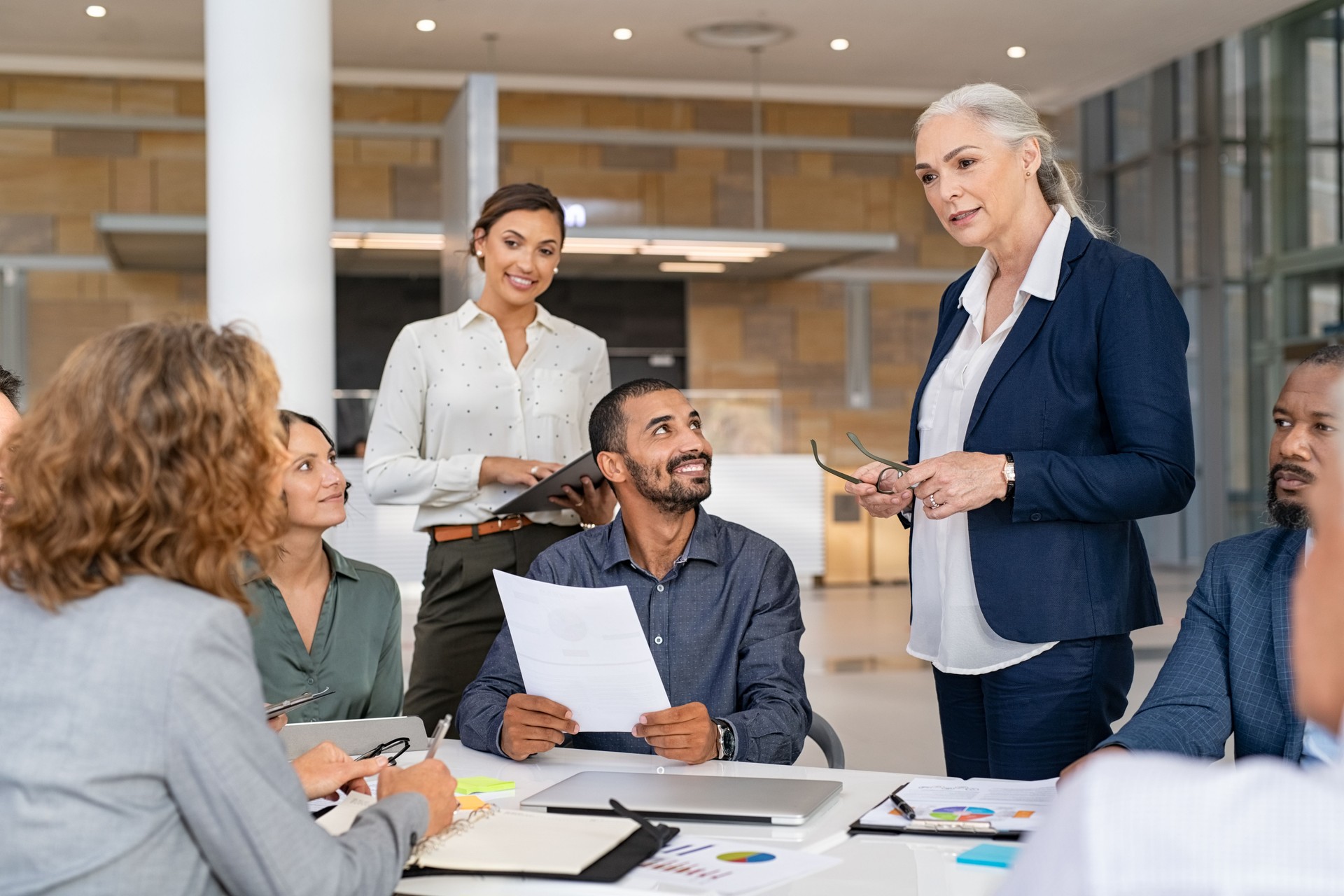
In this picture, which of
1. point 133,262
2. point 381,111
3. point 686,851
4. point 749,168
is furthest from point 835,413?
point 686,851

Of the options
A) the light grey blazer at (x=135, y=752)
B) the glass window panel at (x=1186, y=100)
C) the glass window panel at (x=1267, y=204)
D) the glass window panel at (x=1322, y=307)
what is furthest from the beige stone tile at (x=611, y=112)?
the light grey blazer at (x=135, y=752)

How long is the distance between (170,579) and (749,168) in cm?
1029

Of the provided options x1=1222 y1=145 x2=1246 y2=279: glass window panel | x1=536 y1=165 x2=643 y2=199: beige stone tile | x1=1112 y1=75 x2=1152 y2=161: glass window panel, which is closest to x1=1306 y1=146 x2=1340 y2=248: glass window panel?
x1=1222 y1=145 x2=1246 y2=279: glass window panel

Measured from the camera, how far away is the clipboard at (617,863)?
1.39 metres

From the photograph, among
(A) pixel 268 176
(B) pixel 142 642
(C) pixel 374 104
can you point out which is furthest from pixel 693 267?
(B) pixel 142 642

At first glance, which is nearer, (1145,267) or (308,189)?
(1145,267)

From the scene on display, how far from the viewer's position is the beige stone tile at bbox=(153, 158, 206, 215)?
10.1 m

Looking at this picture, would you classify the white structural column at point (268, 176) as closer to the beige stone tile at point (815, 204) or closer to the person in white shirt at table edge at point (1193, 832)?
the person in white shirt at table edge at point (1193, 832)

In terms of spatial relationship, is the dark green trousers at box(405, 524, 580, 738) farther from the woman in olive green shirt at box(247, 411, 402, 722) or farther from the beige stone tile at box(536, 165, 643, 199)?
the beige stone tile at box(536, 165, 643, 199)

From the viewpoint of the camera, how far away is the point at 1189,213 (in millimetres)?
10961

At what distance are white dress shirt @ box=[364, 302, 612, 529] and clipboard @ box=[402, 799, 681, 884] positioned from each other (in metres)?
1.65

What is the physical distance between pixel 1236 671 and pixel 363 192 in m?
9.44

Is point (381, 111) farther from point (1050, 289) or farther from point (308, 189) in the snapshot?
point (1050, 289)

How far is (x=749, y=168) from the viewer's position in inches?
437
